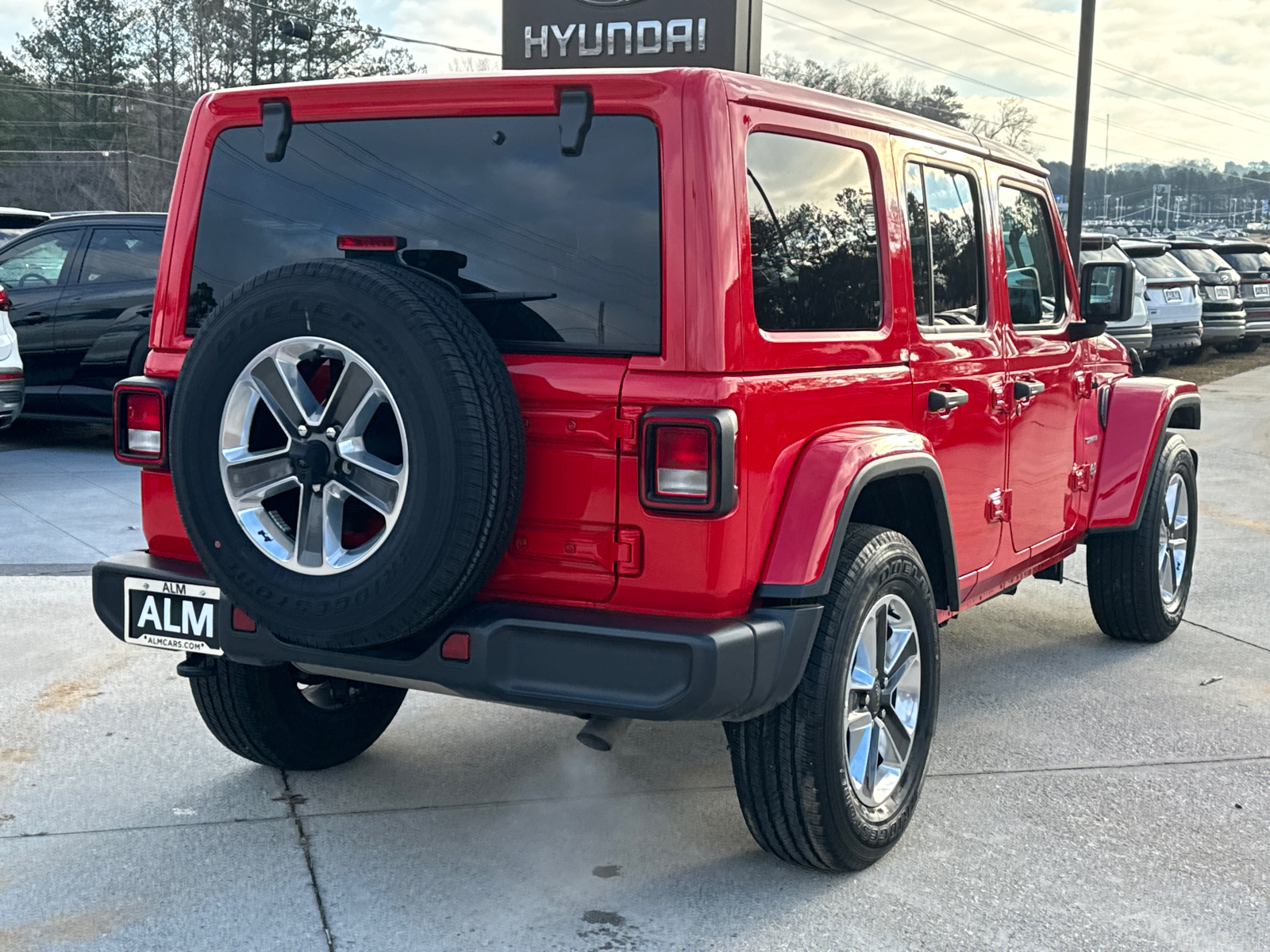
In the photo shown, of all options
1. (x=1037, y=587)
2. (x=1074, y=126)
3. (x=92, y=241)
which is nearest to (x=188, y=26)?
(x=1074, y=126)

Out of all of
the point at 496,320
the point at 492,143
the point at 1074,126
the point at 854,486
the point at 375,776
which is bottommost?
the point at 375,776

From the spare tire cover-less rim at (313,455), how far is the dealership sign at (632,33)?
7739 millimetres

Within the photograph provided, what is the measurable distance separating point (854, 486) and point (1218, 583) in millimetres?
4398

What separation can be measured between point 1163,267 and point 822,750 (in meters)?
15.9

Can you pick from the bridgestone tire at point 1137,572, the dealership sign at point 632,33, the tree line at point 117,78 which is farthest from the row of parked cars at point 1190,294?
the tree line at point 117,78

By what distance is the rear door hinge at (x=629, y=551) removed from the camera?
Result: 295 cm

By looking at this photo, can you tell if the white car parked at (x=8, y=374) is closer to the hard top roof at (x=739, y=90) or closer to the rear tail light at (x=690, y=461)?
the hard top roof at (x=739, y=90)

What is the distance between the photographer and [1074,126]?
62.2 ft

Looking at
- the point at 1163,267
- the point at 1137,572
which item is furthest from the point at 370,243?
the point at 1163,267

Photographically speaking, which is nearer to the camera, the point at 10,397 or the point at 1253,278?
the point at 10,397

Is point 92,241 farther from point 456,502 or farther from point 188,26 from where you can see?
point 188,26

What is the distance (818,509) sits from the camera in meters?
3.04

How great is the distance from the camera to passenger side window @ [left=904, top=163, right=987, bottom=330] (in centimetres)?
381

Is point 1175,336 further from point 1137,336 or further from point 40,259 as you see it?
point 40,259
